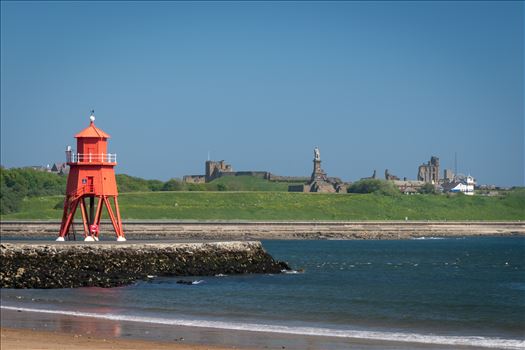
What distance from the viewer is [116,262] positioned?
41.4 meters

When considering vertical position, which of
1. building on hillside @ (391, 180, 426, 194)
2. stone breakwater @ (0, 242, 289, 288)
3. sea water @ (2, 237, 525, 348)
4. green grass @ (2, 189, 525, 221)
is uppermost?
building on hillside @ (391, 180, 426, 194)

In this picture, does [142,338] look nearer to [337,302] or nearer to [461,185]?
[337,302]

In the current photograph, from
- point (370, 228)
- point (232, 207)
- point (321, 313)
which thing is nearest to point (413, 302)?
point (321, 313)

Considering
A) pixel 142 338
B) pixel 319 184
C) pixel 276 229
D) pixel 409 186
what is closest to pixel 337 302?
pixel 142 338

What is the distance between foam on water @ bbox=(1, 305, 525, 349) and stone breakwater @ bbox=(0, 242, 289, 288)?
8330 millimetres

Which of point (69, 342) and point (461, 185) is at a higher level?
point (461, 185)

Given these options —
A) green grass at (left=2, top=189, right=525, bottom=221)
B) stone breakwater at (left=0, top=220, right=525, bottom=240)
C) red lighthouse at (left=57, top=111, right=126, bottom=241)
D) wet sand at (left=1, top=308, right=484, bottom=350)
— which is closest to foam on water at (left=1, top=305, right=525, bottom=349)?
wet sand at (left=1, top=308, right=484, bottom=350)

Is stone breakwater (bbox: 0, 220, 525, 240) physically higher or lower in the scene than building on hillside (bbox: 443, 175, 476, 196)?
lower

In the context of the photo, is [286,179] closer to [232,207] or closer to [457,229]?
[232,207]

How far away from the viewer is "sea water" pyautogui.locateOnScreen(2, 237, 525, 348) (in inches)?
1077

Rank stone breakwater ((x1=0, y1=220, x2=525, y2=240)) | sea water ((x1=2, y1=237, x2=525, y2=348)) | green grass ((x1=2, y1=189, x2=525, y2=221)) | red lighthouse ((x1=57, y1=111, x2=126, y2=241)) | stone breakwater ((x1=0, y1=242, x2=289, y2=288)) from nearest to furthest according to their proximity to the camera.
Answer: sea water ((x1=2, y1=237, x2=525, y2=348)), stone breakwater ((x1=0, y1=242, x2=289, y2=288)), red lighthouse ((x1=57, y1=111, x2=126, y2=241)), stone breakwater ((x1=0, y1=220, x2=525, y2=240)), green grass ((x1=2, y1=189, x2=525, y2=221))

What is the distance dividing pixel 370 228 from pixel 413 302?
5960 cm

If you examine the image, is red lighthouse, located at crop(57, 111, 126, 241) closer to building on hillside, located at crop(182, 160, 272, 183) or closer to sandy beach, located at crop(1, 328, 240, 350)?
sandy beach, located at crop(1, 328, 240, 350)

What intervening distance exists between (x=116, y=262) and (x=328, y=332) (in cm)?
1709
